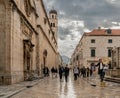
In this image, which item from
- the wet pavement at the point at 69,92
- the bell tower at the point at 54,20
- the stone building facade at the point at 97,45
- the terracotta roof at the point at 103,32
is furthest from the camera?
the bell tower at the point at 54,20

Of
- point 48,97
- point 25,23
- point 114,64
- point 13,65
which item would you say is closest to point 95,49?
point 114,64

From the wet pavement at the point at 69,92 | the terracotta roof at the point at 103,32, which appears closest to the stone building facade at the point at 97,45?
the terracotta roof at the point at 103,32

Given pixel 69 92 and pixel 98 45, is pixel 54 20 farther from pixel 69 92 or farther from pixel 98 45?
pixel 69 92

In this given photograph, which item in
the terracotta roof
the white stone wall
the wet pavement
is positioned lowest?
the wet pavement

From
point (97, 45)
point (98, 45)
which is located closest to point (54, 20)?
point (98, 45)

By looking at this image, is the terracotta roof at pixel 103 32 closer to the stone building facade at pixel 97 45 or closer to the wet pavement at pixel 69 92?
the stone building facade at pixel 97 45

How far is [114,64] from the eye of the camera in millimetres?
44031

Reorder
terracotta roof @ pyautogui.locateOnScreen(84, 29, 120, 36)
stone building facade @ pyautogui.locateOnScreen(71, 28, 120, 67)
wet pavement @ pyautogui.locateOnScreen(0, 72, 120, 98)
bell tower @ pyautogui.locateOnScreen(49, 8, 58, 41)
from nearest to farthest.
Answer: wet pavement @ pyautogui.locateOnScreen(0, 72, 120, 98) → stone building facade @ pyautogui.locateOnScreen(71, 28, 120, 67) → terracotta roof @ pyautogui.locateOnScreen(84, 29, 120, 36) → bell tower @ pyautogui.locateOnScreen(49, 8, 58, 41)

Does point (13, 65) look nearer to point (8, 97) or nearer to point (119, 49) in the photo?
point (8, 97)

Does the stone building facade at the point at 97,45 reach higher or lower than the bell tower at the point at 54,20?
lower

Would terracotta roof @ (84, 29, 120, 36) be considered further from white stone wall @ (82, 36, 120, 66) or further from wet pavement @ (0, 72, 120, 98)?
wet pavement @ (0, 72, 120, 98)

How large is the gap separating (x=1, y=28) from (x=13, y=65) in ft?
10.9

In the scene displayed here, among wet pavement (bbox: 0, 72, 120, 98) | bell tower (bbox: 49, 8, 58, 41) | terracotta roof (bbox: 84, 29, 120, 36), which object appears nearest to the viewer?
wet pavement (bbox: 0, 72, 120, 98)

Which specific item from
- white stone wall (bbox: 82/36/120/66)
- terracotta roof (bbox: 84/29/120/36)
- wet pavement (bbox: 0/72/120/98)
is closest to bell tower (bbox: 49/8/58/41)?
terracotta roof (bbox: 84/29/120/36)
